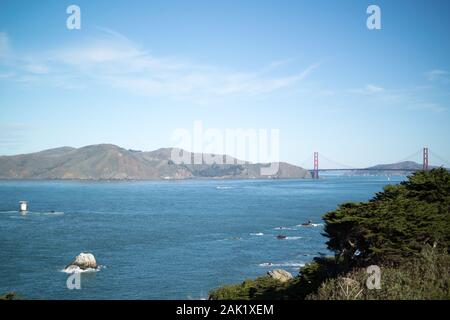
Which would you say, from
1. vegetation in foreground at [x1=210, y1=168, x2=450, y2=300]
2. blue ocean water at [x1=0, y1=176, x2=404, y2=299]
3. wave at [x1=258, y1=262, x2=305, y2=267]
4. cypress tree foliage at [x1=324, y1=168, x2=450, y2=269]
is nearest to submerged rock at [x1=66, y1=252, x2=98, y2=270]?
blue ocean water at [x1=0, y1=176, x2=404, y2=299]

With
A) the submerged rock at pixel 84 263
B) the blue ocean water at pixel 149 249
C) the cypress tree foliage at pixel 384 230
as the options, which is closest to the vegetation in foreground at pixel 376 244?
the cypress tree foliage at pixel 384 230

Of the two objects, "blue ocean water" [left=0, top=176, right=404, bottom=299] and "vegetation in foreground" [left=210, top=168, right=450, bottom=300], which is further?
"blue ocean water" [left=0, top=176, right=404, bottom=299]

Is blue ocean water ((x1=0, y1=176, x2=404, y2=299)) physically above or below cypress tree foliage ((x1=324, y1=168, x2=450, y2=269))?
below

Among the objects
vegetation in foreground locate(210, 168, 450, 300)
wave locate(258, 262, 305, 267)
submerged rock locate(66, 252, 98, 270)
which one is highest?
vegetation in foreground locate(210, 168, 450, 300)

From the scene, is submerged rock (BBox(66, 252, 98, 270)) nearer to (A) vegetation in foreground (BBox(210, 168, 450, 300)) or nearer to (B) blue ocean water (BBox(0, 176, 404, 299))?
(B) blue ocean water (BBox(0, 176, 404, 299))

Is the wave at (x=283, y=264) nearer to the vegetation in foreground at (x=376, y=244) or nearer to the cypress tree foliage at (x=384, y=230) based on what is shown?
the vegetation in foreground at (x=376, y=244)

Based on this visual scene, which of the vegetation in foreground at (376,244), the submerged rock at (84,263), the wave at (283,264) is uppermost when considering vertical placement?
the vegetation in foreground at (376,244)

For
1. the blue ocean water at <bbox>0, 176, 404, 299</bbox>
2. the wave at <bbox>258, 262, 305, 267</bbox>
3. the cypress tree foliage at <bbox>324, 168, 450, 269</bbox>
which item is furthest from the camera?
the wave at <bbox>258, 262, 305, 267</bbox>

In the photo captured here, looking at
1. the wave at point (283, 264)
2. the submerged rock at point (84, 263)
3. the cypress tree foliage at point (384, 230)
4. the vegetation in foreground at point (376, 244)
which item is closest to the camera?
the vegetation in foreground at point (376, 244)

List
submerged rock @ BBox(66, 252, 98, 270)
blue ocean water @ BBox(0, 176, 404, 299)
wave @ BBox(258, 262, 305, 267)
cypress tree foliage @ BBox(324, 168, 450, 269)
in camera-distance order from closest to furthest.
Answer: cypress tree foliage @ BBox(324, 168, 450, 269) → blue ocean water @ BBox(0, 176, 404, 299) → submerged rock @ BBox(66, 252, 98, 270) → wave @ BBox(258, 262, 305, 267)
